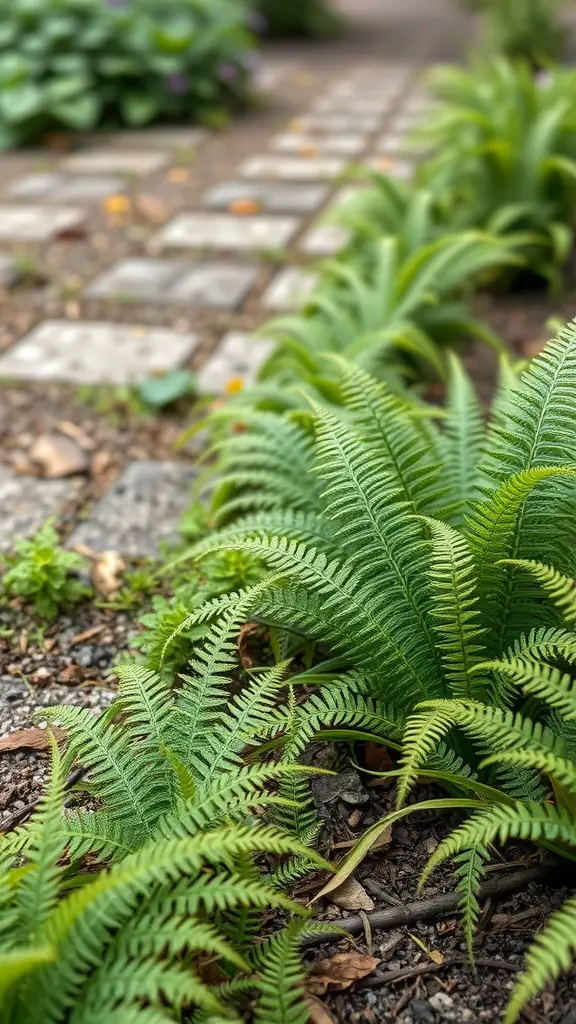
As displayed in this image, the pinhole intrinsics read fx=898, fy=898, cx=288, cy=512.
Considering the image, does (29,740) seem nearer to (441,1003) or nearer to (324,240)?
(441,1003)

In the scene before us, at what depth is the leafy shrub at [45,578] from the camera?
2.04m

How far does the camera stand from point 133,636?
1997 mm

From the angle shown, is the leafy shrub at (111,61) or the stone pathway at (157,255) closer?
the stone pathway at (157,255)

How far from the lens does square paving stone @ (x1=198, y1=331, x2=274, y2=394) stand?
122 inches

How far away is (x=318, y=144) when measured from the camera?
5.62m

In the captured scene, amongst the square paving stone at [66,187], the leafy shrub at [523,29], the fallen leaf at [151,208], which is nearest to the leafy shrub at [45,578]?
the fallen leaf at [151,208]

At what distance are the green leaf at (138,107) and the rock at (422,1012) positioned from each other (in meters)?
5.68

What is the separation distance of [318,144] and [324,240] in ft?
5.74

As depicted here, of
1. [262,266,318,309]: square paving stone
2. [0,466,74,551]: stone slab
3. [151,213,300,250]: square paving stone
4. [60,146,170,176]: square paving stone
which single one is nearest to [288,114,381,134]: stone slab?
[60,146,170,176]: square paving stone

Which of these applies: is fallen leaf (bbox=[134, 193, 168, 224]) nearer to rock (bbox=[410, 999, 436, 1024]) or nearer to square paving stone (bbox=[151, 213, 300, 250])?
square paving stone (bbox=[151, 213, 300, 250])

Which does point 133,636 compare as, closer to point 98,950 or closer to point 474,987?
point 98,950

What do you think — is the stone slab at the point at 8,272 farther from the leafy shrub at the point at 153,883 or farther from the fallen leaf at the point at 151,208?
the leafy shrub at the point at 153,883

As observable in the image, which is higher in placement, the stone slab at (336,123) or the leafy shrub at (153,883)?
the stone slab at (336,123)

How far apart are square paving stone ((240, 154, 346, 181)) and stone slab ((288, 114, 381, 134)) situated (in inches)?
26.8
